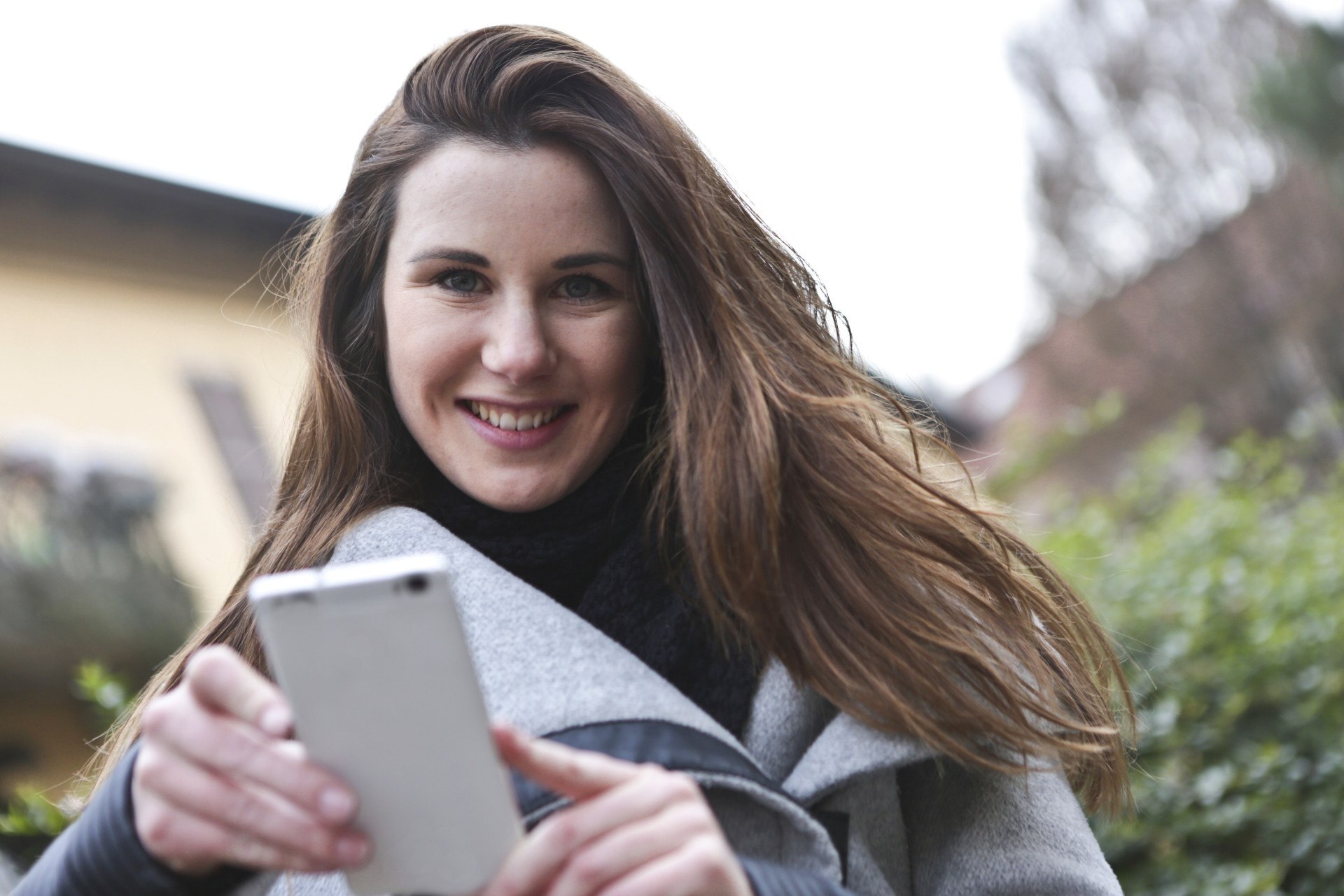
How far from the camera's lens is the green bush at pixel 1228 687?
3.26 meters

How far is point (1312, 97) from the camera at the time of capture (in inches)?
596

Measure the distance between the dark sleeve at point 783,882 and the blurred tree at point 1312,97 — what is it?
15868 mm

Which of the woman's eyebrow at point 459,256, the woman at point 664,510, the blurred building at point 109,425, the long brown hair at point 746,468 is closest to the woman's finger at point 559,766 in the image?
the woman at point 664,510

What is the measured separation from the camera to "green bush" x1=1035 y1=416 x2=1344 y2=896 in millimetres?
3260

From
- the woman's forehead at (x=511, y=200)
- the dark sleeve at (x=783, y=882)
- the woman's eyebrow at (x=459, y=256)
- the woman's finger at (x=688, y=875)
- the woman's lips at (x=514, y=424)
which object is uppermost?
the woman's forehead at (x=511, y=200)

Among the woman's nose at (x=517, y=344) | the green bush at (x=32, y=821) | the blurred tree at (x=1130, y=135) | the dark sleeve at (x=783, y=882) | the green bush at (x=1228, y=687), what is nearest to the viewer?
the dark sleeve at (x=783, y=882)

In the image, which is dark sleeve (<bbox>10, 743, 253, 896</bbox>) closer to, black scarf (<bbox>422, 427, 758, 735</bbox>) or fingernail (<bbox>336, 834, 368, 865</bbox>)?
fingernail (<bbox>336, 834, 368, 865</bbox>)

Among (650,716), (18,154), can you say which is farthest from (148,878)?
(18,154)

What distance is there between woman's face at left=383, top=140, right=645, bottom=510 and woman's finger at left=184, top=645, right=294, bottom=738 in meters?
0.74

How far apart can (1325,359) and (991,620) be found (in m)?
24.4

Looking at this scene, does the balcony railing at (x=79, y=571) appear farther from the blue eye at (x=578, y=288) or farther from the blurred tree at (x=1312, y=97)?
the blurred tree at (x=1312, y=97)

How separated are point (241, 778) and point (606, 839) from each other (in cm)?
31

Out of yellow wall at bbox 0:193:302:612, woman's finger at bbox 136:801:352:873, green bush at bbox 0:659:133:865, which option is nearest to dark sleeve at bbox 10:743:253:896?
woman's finger at bbox 136:801:352:873

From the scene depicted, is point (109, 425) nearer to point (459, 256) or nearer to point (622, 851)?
point (459, 256)
